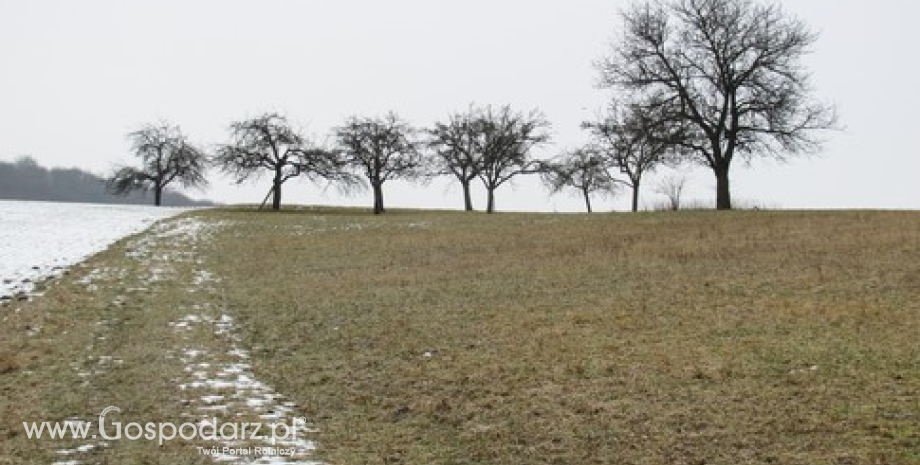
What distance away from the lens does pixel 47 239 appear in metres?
28.5

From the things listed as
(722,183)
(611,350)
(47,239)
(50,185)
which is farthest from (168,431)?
(50,185)

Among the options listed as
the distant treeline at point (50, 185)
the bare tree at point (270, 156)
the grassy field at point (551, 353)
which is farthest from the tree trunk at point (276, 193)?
the distant treeline at point (50, 185)

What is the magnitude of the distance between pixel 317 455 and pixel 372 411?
5.39 feet

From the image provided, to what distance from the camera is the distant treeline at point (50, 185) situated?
117000 mm

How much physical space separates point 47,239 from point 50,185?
110027 mm

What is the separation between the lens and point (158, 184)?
70062 millimetres

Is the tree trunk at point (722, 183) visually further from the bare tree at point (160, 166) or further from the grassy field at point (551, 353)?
the bare tree at point (160, 166)

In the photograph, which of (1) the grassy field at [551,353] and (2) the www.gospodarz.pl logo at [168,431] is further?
(2) the www.gospodarz.pl logo at [168,431]

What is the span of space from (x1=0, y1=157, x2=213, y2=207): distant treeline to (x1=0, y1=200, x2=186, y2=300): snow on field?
74180 mm

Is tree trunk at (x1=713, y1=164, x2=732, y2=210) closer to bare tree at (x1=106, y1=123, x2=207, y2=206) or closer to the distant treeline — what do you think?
bare tree at (x1=106, y1=123, x2=207, y2=206)

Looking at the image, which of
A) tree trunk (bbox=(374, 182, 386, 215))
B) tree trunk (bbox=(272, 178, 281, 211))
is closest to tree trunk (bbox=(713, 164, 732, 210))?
tree trunk (bbox=(374, 182, 386, 215))

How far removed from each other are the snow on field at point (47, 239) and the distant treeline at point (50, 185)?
74180 millimetres

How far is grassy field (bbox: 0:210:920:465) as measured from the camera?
25.5 ft

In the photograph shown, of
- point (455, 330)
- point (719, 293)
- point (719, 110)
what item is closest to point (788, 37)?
point (719, 110)
